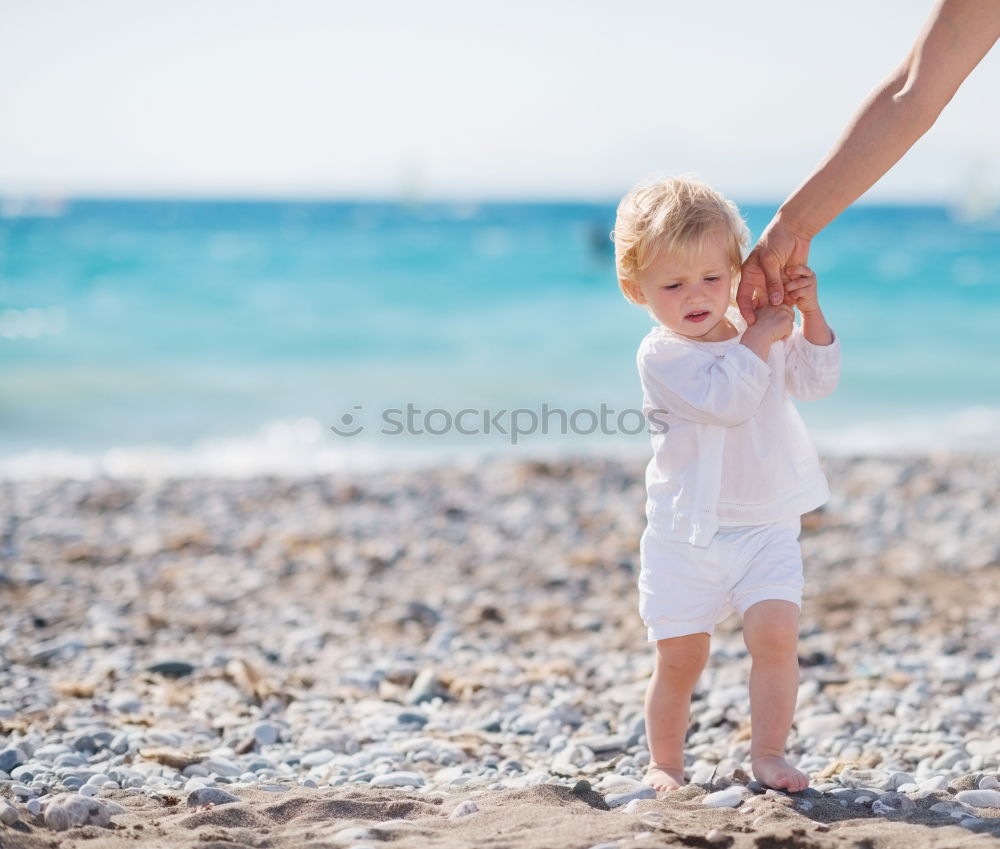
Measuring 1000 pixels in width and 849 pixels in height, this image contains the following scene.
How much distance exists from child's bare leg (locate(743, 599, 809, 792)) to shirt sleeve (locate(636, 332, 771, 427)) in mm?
504

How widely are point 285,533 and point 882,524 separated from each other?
143 inches

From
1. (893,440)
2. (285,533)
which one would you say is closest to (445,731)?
(285,533)

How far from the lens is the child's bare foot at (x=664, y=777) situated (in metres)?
2.89

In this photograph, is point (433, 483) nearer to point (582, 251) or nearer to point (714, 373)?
point (714, 373)

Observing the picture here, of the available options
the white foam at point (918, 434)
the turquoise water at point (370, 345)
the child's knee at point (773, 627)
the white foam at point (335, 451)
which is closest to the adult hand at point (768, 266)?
the child's knee at point (773, 627)

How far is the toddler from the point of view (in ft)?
9.14

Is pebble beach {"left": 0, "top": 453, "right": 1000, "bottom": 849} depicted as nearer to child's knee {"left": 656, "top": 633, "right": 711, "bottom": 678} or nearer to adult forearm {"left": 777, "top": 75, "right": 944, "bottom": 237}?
child's knee {"left": 656, "top": 633, "right": 711, "bottom": 678}

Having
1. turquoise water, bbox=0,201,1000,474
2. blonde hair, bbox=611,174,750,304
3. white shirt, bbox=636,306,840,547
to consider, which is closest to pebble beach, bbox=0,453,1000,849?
white shirt, bbox=636,306,840,547

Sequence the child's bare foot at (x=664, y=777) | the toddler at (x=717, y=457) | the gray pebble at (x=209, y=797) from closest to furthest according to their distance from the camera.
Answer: the gray pebble at (x=209, y=797) → the toddler at (x=717, y=457) → the child's bare foot at (x=664, y=777)

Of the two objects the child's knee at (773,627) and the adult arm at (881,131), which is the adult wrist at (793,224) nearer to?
the adult arm at (881,131)

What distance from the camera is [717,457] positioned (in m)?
2.85

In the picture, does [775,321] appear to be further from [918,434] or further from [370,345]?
[370,345]

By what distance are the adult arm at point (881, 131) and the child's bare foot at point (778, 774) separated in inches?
45.5

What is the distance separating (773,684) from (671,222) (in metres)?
1.22
